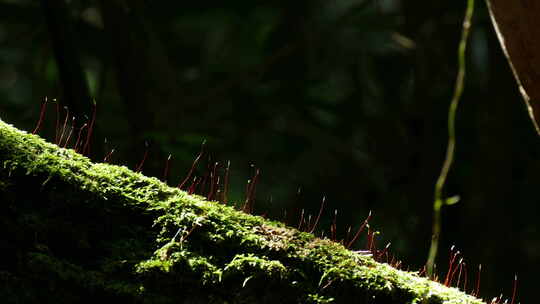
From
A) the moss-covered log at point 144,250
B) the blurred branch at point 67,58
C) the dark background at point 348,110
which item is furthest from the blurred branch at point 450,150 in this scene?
the dark background at point 348,110

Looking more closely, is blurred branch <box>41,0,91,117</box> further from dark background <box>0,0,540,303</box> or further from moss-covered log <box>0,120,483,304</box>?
moss-covered log <box>0,120,483,304</box>

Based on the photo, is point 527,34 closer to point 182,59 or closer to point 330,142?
point 330,142

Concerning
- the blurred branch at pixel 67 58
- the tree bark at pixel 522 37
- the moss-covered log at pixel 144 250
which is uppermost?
the tree bark at pixel 522 37

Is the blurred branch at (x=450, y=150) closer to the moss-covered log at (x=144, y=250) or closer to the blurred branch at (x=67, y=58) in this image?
the moss-covered log at (x=144, y=250)

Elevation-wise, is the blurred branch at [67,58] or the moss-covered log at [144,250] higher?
the blurred branch at [67,58]

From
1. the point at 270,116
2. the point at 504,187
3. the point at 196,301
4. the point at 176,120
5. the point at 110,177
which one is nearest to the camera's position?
the point at 196,301

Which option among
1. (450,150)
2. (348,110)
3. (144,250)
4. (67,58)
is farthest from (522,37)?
(348,110)

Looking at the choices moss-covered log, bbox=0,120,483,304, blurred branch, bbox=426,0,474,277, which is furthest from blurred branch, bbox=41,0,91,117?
blurred branch, bbox=426,0,474,277

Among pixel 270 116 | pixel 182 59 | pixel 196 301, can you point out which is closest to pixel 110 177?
pixel 196 301
